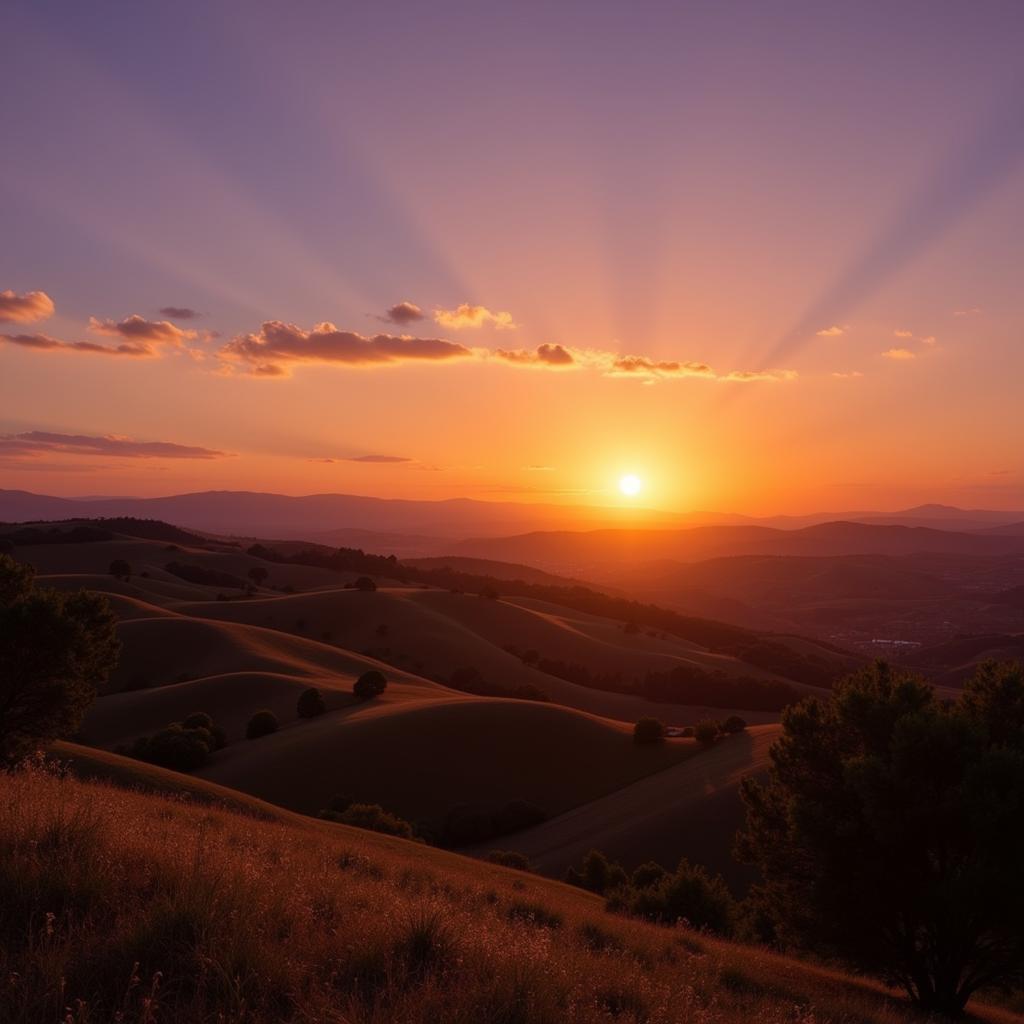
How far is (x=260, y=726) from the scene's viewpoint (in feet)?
178

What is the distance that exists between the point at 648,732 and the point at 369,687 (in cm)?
2403

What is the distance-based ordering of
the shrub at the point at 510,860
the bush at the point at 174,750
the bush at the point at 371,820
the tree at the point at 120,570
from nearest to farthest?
the shrub at the point at 510,860 → the bush at the point at 371,820 → the bush at the point at 174,750 → the tree at the point at 120,570

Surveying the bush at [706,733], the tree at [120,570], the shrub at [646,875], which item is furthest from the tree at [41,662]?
the tree at [120,570]

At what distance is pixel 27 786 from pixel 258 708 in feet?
171

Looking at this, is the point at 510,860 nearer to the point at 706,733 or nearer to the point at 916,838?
the point at 916,838

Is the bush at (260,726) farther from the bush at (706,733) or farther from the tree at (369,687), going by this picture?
the bush at (706,733)

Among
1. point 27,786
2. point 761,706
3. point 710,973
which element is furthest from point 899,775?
point 761,706

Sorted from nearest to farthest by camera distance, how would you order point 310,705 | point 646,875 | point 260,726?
→ point 646,875 → point 260,726 → point 310,705

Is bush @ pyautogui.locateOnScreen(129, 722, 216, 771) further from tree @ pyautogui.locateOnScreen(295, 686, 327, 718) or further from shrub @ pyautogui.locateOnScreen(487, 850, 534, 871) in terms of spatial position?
shrub @ pyautogui.locateOnScreen(487, 850, 534, 871)

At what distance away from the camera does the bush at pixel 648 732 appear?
58.6 metres

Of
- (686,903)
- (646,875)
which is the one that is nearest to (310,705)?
(646,875)

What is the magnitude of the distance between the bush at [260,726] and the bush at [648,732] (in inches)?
1124

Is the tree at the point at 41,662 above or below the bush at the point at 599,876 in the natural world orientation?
above

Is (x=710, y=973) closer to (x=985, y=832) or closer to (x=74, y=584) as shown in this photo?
(x=985, y=832)
